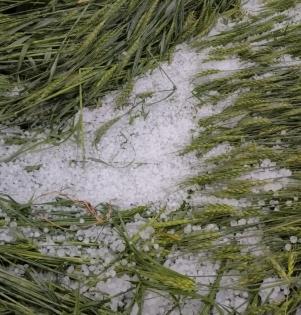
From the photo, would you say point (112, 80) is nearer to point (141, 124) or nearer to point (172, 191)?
point (141, 124)

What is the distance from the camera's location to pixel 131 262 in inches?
44.8

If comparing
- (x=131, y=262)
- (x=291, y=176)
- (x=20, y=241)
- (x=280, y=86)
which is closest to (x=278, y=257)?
(x=291, y=176)

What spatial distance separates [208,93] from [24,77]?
557mm

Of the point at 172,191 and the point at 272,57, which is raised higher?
the point at 272,57

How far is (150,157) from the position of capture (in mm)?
1334

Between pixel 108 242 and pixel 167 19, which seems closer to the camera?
pixel 108 242

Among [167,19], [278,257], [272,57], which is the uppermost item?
[167,19]

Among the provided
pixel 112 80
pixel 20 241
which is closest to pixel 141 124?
pixel 112 80

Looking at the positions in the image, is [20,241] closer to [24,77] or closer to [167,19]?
[24,77]

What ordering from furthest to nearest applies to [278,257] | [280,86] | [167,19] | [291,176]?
[167,19], [280,86], [291,176], [278,257]

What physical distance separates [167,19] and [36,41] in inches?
16.5

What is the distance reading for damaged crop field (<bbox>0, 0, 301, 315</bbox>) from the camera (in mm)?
1121

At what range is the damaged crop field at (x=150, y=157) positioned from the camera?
1.12 m

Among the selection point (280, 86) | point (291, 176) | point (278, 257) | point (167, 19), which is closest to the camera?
point (278, 257)
